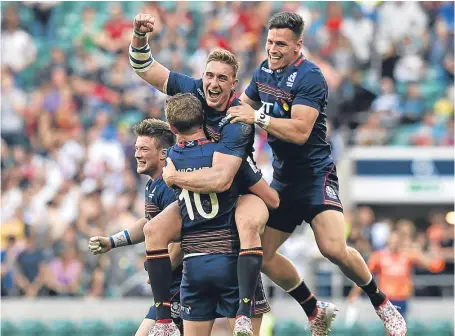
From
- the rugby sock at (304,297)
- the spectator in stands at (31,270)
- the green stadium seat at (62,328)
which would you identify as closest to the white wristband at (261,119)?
the rugby sock at (304,297)

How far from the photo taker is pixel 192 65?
1941 cm

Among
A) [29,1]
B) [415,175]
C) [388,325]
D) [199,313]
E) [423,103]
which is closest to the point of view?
[199,313]

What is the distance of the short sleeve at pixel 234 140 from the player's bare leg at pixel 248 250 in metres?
0.42

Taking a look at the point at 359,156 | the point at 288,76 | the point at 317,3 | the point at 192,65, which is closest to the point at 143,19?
the point at 288,76

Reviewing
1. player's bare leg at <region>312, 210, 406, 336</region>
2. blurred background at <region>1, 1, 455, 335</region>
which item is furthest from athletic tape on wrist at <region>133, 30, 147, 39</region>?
blurred background at <region>1, 1, 455, 335</region>

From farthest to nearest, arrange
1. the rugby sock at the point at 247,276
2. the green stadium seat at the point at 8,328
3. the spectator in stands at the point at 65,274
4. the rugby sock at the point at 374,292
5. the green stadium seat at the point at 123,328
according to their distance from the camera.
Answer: the green stadium seat at the point at 8,328 < the spectator in stands at the point at 65,274 < the green stadium seat at the point at 123,328 < the rugby sock at the point at 374,292 < the rugby sock at the point at 247,276

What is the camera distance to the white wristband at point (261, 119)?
28.2 feet

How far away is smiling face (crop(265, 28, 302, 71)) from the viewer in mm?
9070

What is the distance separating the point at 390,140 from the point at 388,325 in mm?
8746

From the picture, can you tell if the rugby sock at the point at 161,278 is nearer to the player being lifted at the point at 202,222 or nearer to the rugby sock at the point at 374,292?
the player being lifted at the point at 202,222

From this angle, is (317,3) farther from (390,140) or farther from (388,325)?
(388,325)

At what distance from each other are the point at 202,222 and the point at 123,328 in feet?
27.2

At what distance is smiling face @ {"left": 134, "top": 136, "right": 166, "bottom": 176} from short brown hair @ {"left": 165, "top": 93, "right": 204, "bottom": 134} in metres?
0.69

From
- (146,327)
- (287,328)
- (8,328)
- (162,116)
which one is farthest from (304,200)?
(162,116)
